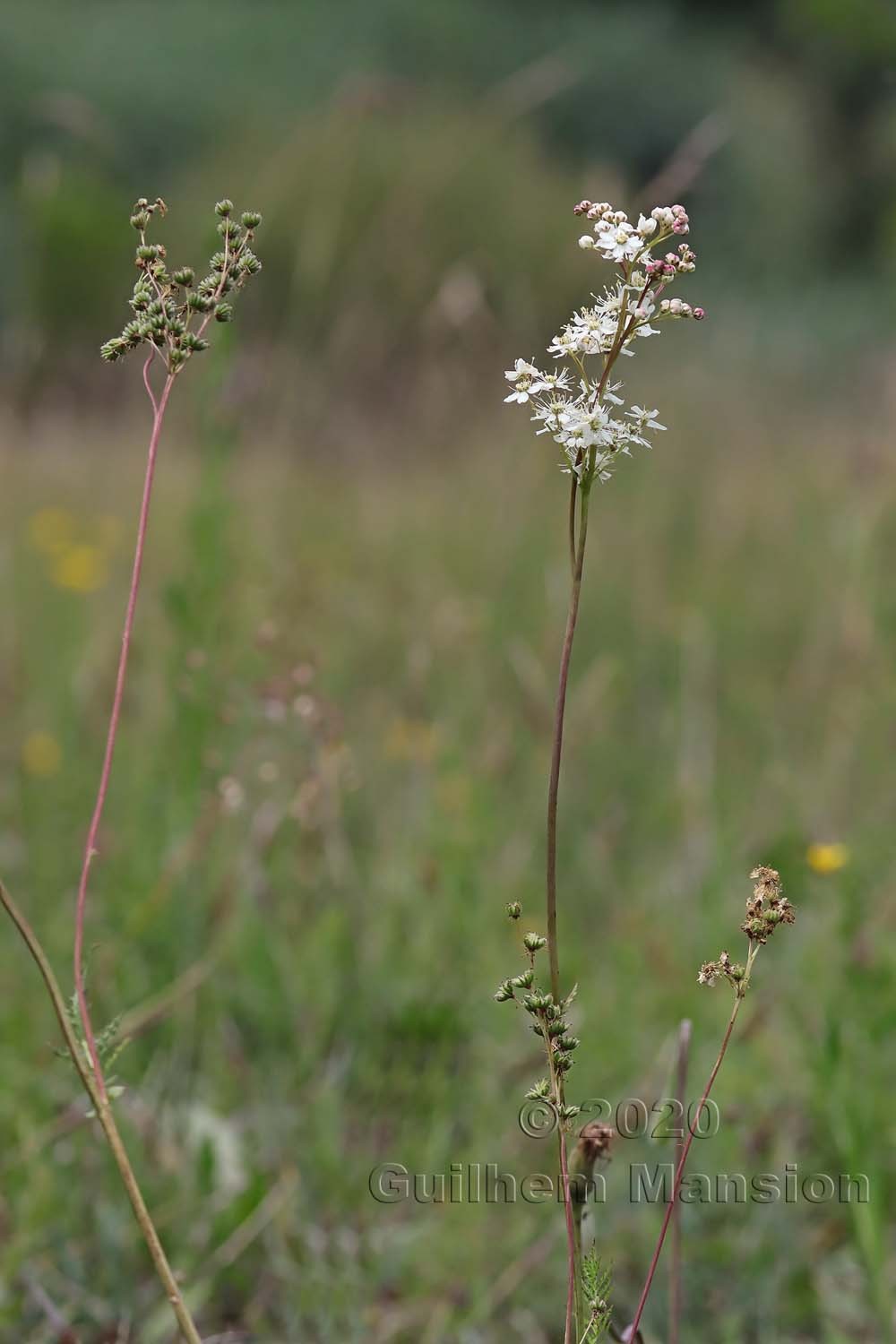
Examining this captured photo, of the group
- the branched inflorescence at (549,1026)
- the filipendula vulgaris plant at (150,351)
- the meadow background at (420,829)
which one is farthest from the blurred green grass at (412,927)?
the branched inflorescence at (549,1026)

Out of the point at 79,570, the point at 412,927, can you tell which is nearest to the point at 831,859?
the point at 412,927

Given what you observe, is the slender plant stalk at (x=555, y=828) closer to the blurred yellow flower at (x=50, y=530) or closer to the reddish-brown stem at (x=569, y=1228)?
the reddish-brown stem at (x=569, y=1228)

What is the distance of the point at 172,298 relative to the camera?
2.40ft

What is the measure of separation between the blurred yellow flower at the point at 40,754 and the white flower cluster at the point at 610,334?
60.5 inches

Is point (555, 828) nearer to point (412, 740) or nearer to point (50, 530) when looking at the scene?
point (412, 740)

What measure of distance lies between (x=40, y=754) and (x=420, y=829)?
2.43ft

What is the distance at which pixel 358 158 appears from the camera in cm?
Result: 773

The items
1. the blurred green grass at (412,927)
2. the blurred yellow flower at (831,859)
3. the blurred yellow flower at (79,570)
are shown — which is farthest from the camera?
the blurred yellow flower at (79,570)

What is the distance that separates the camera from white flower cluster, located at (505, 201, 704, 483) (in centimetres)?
66

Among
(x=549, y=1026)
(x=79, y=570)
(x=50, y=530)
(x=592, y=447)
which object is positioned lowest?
(x=549, y=1026)

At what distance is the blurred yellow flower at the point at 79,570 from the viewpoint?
9.40ft

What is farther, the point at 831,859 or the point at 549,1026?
the point at 831,859

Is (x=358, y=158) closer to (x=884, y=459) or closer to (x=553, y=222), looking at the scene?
(x=553, y=222)

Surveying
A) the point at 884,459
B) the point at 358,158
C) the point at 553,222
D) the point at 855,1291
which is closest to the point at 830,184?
the point at 553,222
